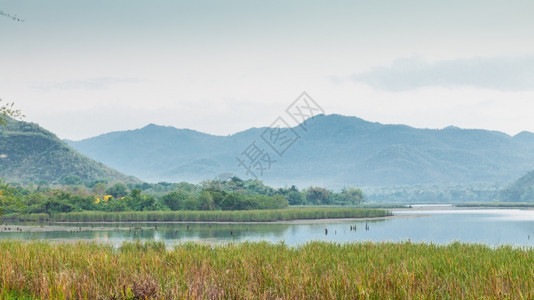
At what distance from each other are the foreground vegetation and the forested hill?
155168 millimetres

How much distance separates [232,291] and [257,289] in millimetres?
566

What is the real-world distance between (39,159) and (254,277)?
576ft

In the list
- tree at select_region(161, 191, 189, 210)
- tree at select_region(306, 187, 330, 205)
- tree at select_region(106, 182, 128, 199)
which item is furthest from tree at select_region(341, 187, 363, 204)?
tree at select_region(161, 191, 189, 210)

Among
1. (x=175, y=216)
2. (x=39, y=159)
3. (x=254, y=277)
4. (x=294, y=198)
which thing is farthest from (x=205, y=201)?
Answer: (x=39, y=159)

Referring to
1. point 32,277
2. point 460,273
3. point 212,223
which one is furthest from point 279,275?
point 212,223

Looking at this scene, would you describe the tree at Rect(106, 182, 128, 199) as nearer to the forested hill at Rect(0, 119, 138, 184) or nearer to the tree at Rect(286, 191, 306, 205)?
the tree at Rect(286, 191, 306, 205)

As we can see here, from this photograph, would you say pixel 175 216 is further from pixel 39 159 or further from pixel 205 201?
pixel 39 159

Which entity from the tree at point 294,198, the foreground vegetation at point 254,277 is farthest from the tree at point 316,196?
the foreground vegetation at point 254,277

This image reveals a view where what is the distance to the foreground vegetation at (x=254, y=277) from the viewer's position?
1090cm

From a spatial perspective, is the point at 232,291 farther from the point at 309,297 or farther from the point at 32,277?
the point at 32,277

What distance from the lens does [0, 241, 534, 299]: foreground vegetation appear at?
10898 millimetres

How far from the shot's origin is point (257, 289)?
11773mm

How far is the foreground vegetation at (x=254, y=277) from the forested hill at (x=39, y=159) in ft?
509

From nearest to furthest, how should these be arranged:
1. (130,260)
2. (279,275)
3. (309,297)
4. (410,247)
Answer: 1. (309,297)
2. (279,275)
3. (130,260)
4. (410,247)
